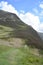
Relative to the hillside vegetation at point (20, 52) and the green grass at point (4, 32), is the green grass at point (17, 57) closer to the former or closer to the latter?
the hillside vegetation at point (20, 52)

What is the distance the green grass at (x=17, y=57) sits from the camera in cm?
2588

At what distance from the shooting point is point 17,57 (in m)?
27.8

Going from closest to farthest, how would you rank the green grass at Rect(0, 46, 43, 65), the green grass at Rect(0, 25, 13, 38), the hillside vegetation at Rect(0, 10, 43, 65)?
the green grass at Rect(0, 46, 43, 65) < the hillside vegetation at Rect(0, 10, 43, 65) < the green grass at Rect(0, 25, 13, 38)

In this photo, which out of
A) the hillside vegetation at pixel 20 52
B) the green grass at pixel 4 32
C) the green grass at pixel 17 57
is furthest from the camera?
the green grass at pixel 4 32

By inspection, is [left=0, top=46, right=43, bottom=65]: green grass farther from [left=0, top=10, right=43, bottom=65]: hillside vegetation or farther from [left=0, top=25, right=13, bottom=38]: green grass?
[left=0, top=25, right=13, bottom=38]: green grass

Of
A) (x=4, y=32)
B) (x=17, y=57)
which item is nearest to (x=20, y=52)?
(x=17, y=57)

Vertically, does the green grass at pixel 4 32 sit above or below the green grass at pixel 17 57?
above

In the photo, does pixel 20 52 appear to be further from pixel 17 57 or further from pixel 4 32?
pixel 4 32

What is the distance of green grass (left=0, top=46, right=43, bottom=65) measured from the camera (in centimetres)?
2588

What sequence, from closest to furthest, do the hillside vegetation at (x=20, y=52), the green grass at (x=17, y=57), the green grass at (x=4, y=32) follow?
the green grass at (x=17, y=57), the hillside vegetation at (x=20, y=52), the green grass at (x=4, y=32)

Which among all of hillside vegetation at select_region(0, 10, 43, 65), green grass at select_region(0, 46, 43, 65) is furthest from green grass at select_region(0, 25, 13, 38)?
green grass at select_region(0, 46, 43, 65)

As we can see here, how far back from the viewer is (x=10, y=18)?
61938mm

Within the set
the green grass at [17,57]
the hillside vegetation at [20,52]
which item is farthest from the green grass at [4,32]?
the green grass at [17,57]

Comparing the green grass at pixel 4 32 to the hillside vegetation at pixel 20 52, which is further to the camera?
the green grass at pixel 4 32
